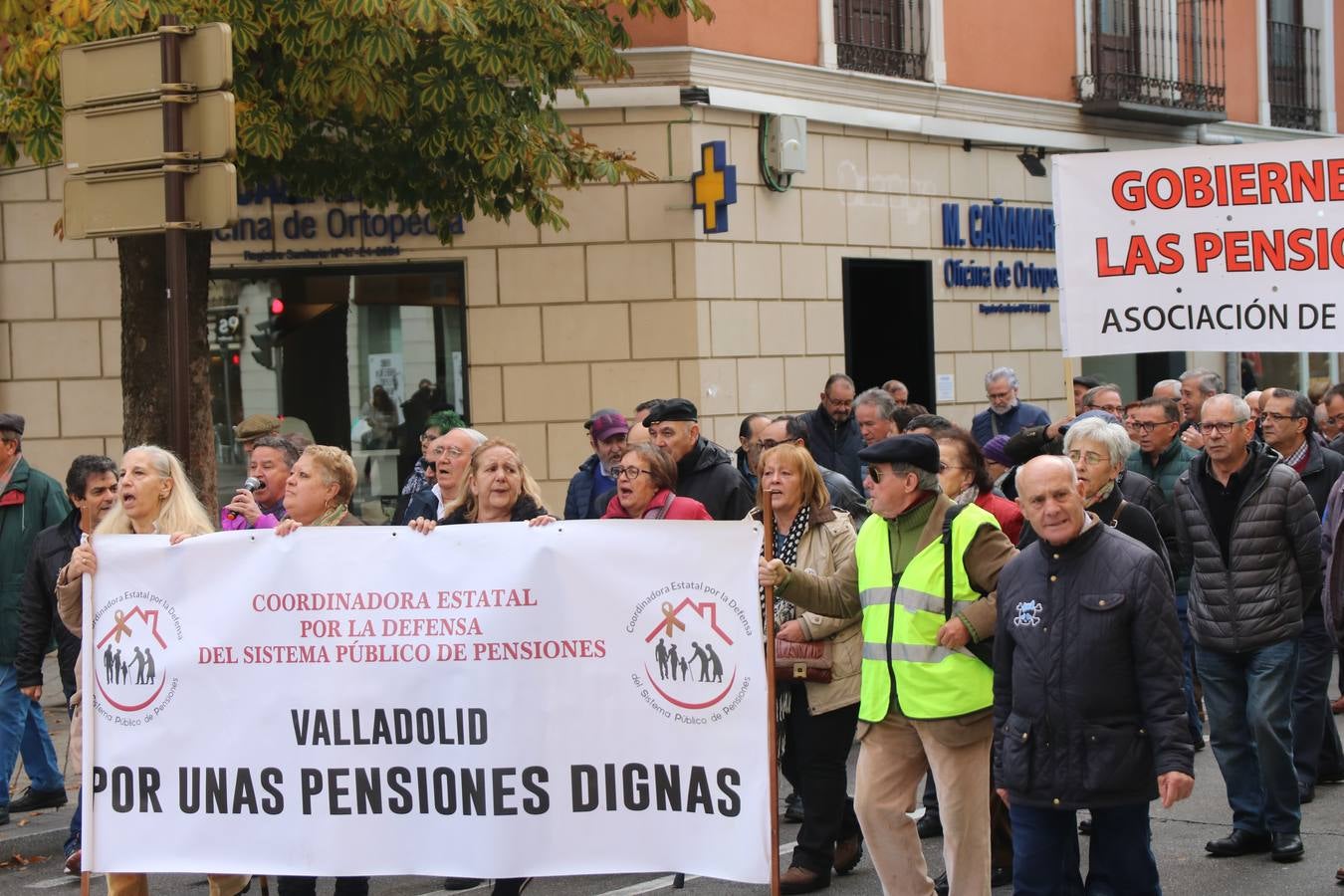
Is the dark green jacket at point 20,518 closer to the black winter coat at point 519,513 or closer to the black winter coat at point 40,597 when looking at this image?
the black winter coat at point 40,597

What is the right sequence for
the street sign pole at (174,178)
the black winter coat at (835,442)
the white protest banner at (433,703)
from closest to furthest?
the white protest banner at (433,703) < the street sign pole at (174,178) < the black winter coat at (835,442)

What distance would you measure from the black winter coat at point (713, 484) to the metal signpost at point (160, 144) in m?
2.45

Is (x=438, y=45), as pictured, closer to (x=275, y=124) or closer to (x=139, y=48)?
(x=275, y=124)

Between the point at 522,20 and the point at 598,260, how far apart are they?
3281 millimetres

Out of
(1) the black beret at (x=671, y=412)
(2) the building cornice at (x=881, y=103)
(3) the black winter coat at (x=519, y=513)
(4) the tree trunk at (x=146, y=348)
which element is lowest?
(3) the black winter coat at (x=519, y=513)

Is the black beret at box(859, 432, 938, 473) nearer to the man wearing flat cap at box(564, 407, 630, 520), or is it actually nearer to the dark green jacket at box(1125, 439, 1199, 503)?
the dark green jacket at box(1125, 439, 1199, 503)

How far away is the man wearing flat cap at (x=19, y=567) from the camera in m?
8.34

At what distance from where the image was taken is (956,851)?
5746 mm

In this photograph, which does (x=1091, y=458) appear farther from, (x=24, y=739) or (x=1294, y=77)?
A: (x=1294, y=77)

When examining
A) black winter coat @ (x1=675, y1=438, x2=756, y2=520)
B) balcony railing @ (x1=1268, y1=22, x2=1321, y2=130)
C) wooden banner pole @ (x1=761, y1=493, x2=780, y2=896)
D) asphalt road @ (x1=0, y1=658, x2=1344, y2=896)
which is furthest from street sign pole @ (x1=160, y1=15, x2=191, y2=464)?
balcony railing @ (x1=1268, y1=22, x2=1321, y2=130)

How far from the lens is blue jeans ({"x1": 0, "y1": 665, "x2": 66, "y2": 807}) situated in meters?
8.27

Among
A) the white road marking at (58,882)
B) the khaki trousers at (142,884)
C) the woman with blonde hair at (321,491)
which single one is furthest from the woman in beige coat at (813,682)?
the white road marking at (58,882)

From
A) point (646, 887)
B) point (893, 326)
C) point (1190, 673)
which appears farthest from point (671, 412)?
point (893, 326)

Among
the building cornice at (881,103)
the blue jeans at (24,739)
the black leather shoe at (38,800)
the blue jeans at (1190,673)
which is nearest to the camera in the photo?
the blue jeans at (24,739)
